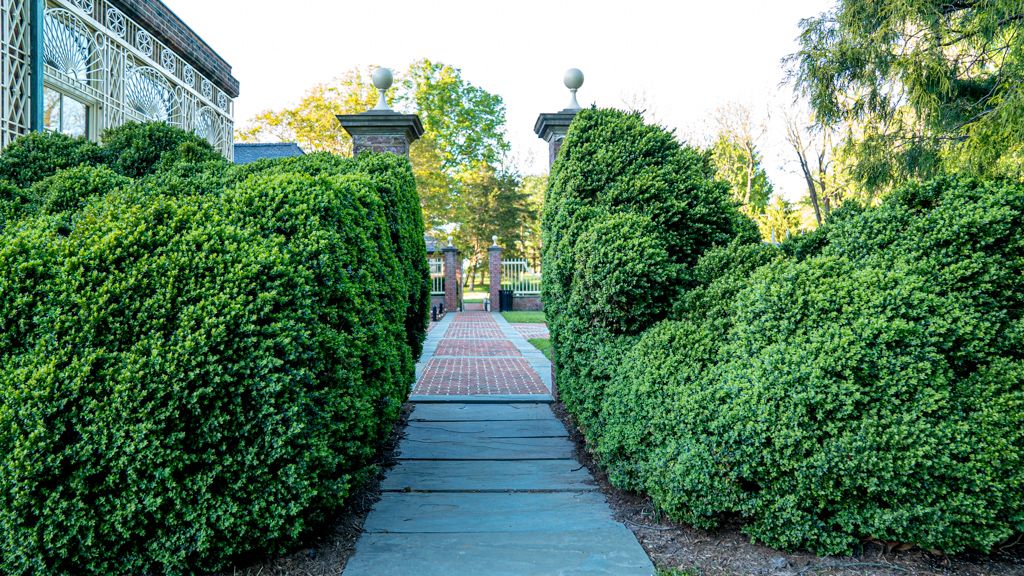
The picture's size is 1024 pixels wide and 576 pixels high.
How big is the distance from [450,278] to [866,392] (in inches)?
879

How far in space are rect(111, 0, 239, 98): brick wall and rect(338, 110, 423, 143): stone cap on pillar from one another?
7.22 metres

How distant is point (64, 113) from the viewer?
9.04m

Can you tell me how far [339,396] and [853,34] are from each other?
974cm

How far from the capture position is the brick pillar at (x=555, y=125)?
610 cm

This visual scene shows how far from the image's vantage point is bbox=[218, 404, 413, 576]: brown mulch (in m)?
2.58

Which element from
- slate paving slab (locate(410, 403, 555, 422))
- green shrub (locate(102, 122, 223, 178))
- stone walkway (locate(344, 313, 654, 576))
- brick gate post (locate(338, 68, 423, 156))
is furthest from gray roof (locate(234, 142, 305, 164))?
stone walkway (locate(344, 313, 654, 576))

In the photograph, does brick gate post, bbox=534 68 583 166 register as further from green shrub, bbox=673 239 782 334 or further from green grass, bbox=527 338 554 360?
green grass, bbox=527 338 554 360

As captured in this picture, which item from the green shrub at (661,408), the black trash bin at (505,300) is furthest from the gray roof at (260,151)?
the green shrub at (661,408)

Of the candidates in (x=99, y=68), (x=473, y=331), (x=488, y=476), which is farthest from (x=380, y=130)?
(x=473, y=331)

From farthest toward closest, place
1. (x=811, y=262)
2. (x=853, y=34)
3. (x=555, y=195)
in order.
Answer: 1. (x=853, y=34)
2. (x=555, y=195)
3. (x=811, y=262)

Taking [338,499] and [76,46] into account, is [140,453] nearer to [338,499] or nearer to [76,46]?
[338,499]

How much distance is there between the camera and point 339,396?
271 centimetres

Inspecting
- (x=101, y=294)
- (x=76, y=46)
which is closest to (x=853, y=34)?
(x=101, y=294)

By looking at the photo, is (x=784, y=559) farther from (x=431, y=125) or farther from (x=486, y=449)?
(x=431, y=125)
